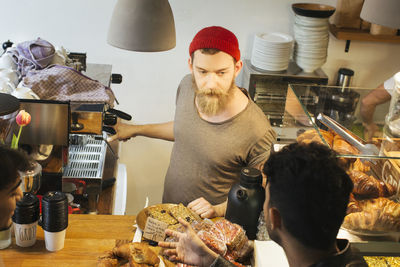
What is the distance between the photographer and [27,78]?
226cm

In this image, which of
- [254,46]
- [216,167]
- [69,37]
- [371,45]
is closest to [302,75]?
[254,46]

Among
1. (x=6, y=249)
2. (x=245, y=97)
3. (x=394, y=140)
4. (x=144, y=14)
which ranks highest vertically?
(x=144, y=14)

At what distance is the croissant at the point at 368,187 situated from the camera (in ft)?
5.46

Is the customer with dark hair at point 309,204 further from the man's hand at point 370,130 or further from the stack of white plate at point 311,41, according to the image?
the stack of white plate at point 311,41

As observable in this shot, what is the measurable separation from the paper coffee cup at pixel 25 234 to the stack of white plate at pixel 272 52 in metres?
2.12

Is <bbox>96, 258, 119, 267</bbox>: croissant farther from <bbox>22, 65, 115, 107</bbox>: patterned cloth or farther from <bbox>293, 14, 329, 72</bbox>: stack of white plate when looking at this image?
<bbox>293, 14, 329, 72</bbox>: stack of white plate

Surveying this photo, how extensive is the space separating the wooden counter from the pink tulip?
435 millimetres

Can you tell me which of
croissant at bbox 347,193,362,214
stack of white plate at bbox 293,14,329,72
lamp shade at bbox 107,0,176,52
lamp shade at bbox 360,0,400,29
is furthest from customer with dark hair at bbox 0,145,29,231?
stack of white plate at bbox 293,14,329,72

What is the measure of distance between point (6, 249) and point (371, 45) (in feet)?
9.97

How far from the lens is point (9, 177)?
1.27m

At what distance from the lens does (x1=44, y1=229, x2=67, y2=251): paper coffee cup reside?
1760mm

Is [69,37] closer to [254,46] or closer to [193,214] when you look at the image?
[254,46]

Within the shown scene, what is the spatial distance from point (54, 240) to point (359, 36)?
2.63 m

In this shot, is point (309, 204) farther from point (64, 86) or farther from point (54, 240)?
point (64, 86)
